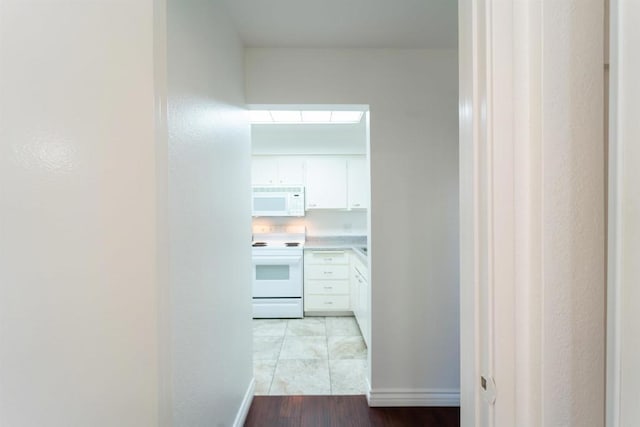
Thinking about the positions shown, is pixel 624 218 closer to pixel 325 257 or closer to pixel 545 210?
pixel 545 210

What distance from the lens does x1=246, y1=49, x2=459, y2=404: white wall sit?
2.16 metres

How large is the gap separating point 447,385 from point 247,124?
2.49 metres

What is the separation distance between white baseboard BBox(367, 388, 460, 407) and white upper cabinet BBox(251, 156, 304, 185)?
3130mm

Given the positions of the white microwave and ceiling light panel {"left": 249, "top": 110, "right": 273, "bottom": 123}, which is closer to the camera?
ceiling light panel {"left": 249, "top": 110, "right": 273, "bottom": 123}

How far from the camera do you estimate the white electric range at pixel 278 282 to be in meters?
3.95

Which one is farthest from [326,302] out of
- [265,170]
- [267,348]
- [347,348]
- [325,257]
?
[265,170]

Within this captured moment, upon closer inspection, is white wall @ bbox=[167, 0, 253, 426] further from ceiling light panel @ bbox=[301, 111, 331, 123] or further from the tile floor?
ceiling light panel @ bbox=[301, 111, 331, 123]

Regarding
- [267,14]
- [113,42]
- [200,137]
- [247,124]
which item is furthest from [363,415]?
[267,14]

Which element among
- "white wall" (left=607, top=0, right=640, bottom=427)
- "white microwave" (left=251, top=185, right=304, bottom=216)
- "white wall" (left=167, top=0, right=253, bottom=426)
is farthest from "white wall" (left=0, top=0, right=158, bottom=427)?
"white microwave" (left=251, top=185, right=304, bottom=216)

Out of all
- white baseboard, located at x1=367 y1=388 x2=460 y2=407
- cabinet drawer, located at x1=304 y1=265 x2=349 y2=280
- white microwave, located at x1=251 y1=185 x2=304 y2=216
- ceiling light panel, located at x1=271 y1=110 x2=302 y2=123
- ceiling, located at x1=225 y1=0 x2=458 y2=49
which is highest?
ceiling, located at x1=225 y1=0 x2=458 y2=49

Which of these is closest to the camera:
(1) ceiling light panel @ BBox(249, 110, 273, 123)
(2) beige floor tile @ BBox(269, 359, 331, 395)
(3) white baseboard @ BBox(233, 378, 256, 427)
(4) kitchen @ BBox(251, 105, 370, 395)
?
(3) white baseboard @ BBox(233, 378, 256, 427)

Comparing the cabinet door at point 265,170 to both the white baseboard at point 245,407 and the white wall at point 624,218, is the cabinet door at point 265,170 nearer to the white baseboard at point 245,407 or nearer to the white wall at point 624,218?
the white baseboard at point 245,407

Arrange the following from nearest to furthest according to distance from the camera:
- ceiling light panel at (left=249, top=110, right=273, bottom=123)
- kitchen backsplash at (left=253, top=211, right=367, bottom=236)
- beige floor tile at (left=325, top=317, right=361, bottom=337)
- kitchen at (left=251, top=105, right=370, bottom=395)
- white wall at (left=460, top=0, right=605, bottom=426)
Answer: white wall at (left=460, top=0, right=605, bottom=426)
kitchen at (left=251, top=105, right=370, bottom=395)
ceiling light panel at (left=249, top=110, right=273, bottom=123)
beige floor tile at (left=325, top=317, right=361, bottom=337)
kitchen backsplash at (left=253, top=211, right=367, bottom=236)

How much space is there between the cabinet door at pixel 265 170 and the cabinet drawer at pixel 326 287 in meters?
1.70
